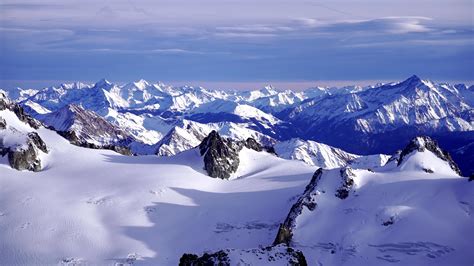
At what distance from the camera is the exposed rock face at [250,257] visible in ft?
244

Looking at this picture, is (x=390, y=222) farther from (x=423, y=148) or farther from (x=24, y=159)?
(x=24, y=159)

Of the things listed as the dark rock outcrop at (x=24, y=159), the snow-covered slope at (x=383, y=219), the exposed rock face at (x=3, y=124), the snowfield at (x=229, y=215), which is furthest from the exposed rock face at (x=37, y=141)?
the snow-covered slope at (x=383, y=219)

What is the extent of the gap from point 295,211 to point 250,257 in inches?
2547

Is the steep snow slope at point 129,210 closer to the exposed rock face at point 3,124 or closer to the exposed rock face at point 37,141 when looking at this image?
the exposed rock face at point 37,141

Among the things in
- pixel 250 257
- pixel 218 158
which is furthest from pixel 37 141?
pixel 250 257

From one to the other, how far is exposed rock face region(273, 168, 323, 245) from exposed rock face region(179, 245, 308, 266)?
162ft

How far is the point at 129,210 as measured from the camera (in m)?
148

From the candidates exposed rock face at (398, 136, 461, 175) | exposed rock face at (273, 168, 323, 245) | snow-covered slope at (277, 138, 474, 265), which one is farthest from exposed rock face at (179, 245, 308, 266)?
exposed rock face at (398, 136, 461, 175)

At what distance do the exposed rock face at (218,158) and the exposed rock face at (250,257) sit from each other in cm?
10886

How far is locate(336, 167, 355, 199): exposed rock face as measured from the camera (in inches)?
5743

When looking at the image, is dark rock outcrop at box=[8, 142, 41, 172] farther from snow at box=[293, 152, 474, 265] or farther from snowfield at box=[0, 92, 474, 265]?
snow at box=[293, 152, 474, 265]

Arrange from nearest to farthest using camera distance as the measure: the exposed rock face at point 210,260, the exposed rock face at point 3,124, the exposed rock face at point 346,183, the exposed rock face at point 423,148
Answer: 1. the exposed rock face at point 210,260
2. the exposed rock face at point 346,183
3. the exposed rock face at point 423,148
4. the exposed rock face at point 3,124

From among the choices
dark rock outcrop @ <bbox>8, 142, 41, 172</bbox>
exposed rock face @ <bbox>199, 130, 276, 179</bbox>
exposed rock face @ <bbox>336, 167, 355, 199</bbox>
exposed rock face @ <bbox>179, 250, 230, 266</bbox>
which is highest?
exposed rock face @ <bbox>179, 250, 230, 266</bbox>

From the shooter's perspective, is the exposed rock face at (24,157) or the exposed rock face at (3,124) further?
the exposed rock face at (3,124)
